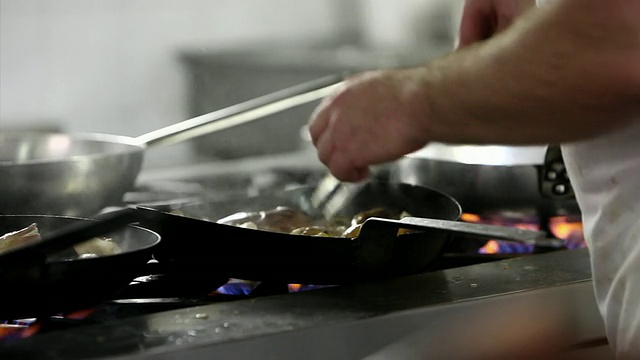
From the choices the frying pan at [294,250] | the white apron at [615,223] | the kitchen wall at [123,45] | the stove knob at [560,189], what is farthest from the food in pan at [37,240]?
the kitchen wall at [123,45]

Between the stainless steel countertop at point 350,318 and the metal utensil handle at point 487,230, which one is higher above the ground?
the metal utensil handle at point 487,230

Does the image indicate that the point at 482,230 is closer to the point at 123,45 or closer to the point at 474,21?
the point at 474,21

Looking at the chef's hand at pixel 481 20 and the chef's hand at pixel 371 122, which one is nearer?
the chef's hand at pixel 371 122

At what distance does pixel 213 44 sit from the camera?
200cm

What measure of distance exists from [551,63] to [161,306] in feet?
1.21

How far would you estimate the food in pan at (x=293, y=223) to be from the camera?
0.90m

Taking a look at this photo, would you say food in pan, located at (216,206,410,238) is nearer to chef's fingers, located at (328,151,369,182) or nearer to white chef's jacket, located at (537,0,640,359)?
chef's fingers, located at (328,151,369,182)

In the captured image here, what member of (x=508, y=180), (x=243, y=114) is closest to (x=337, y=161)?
(x=508, y=180)

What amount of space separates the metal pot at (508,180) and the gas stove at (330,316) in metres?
0.17

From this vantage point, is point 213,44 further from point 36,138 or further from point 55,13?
point 36,138

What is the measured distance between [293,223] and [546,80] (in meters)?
0.37

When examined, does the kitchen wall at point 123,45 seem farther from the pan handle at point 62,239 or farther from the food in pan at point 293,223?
the pan handle at point 62,239

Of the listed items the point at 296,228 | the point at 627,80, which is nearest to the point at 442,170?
the point at 296,228

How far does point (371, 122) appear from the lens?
737 mm
